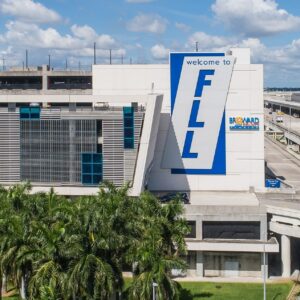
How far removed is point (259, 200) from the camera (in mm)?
63219

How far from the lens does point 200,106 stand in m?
68.8

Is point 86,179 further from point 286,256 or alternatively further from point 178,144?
point 286,256

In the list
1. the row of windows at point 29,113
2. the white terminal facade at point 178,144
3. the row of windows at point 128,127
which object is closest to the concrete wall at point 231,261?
the white terminal facade at point 178,144

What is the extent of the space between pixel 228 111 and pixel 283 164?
1497 inches

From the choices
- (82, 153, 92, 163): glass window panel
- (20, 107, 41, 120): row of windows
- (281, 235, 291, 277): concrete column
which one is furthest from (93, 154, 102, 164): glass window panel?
(281, 235, 291, 277): concrete column

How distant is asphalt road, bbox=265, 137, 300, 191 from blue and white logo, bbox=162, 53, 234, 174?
42.1ft

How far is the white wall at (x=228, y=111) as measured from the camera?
226 feet

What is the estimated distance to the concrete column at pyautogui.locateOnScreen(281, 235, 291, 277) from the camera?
186 feet

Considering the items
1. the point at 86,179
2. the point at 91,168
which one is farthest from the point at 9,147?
the point at 91,168

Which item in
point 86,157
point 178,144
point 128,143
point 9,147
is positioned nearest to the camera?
point 128,143

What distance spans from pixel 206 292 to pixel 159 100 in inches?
870

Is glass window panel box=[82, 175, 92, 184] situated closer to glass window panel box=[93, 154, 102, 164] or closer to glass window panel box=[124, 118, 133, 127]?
glass window panel box=[93, 154, 102, 164]

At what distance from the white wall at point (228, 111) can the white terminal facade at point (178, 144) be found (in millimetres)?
123

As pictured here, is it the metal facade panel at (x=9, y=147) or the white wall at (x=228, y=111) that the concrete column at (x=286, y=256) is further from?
the metal facade panel at (x=9, y=147)
